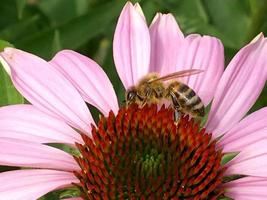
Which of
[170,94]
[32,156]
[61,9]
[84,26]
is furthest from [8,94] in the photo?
[61,9]

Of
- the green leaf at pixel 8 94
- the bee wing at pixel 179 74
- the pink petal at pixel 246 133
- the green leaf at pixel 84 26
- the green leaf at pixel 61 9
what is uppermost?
the green leaf at pixel 61 9

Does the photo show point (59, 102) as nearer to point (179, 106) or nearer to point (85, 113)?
point (85, 113)

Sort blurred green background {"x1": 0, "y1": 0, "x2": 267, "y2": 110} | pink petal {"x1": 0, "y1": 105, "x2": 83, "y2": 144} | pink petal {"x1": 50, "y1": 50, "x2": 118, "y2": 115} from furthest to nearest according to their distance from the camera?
blurred green background {"x1": 0, "y1": 0, "x2": 267, "y2": 110} → pink petal {"x1": 50, "y1": 50, "x2": 118, "y2": 115} → pink petal {"x1": 0, "y1": 105, "x2": 83, "y2": 144}

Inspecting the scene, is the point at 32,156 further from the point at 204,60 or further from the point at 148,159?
the point at 204,60

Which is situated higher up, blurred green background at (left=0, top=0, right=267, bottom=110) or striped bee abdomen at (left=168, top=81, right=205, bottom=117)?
blurred green background at (left=0, top=0, right=267, bottom=110)

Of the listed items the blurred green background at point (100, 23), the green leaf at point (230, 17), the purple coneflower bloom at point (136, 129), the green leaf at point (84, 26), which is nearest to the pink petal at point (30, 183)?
the purple coneflower bloom at point (136, 129)

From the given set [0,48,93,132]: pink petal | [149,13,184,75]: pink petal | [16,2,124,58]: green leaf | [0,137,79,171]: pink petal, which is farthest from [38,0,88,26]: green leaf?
[0,137,79,171]: pink petal

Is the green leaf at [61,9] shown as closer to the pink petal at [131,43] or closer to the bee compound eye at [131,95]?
the pink petal at [131,43]

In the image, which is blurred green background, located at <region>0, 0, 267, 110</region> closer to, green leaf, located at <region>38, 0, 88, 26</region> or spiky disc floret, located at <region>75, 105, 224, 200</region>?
green leaf, located at <region>38, 0, 88, 26</region>

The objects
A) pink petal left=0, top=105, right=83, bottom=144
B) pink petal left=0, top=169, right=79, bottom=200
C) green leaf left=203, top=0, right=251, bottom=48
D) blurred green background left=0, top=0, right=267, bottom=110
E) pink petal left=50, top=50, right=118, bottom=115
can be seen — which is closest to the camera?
pink petal left=0, top=169, right=79, bottom=200
